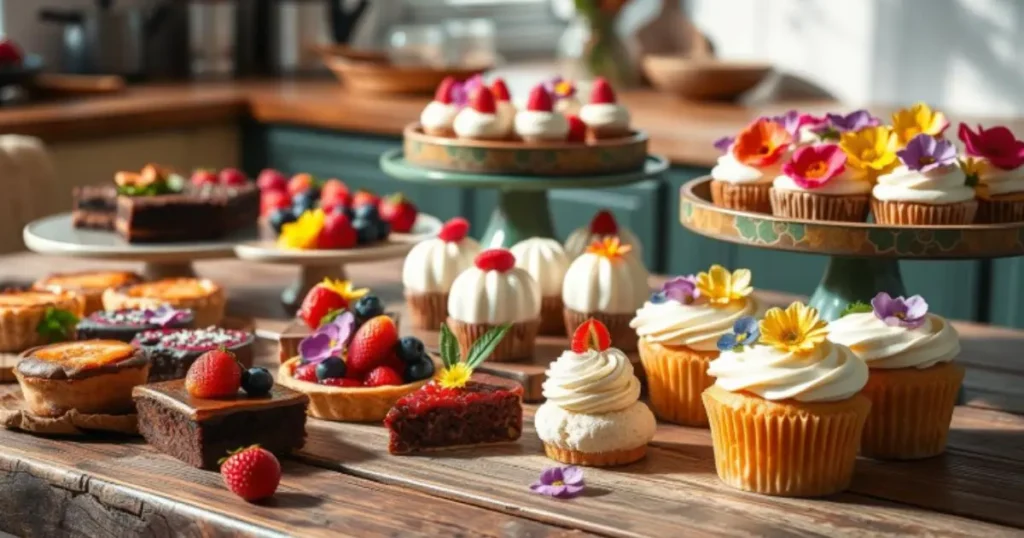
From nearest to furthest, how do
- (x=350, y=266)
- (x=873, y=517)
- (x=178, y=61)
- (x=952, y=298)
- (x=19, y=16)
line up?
1. (x=873, y=517)
2. (x=350, y=266)
3. (x=952, y=298)
4. (x=19, y=16)
5. (x=178, y=61)

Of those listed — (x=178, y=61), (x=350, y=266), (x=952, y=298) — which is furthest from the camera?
(x=178, y=61)

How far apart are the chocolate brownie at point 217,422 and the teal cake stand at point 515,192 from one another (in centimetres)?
57

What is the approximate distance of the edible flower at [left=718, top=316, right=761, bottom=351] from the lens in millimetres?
1541

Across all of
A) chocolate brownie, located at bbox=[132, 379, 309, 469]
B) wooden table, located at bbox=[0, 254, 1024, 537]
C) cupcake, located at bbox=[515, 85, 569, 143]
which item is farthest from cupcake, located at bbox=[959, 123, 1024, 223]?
chocolate brownie, located at bbox=[132, 379, 309, 469]

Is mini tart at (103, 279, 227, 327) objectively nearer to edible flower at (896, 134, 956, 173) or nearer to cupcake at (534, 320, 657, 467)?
cupcake at (534, 320, 657, 467)

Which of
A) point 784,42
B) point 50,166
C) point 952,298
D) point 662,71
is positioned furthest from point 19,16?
point 952,298

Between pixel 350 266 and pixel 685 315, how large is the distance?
1110mm

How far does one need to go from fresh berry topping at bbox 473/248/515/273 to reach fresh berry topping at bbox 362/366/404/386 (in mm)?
196

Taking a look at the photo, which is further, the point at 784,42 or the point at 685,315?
the point at 784,42

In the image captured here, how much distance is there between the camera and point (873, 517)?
143 cm

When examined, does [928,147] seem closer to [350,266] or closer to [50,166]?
[350,266]

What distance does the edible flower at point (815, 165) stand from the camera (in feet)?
5.74

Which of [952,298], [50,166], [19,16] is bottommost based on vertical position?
[952,298]

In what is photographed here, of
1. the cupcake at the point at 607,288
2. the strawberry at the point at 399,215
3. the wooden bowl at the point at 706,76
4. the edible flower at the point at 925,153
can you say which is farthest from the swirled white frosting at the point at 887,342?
the wooden bowl at the point at 706,76
